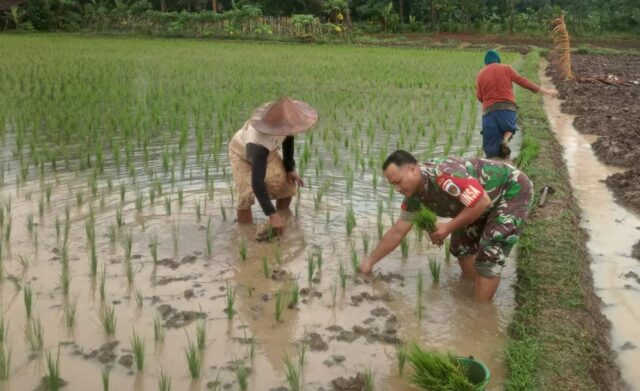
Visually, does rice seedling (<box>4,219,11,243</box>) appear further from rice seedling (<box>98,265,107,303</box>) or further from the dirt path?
the dirt path

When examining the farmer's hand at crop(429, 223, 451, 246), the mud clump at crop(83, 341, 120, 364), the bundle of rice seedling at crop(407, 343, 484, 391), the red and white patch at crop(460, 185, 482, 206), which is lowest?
the mud clump at crop(83, 341, 120, 364)

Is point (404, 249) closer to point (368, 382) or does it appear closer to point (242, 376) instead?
point (368, 382)

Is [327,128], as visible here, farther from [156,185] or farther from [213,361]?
[213,361]

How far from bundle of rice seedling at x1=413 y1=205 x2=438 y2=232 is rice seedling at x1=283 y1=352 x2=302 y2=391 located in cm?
85

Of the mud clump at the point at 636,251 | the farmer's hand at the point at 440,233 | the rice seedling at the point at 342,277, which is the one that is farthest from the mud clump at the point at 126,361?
the mud clump at the point at 636,251

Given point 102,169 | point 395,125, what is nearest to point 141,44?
point 395,125

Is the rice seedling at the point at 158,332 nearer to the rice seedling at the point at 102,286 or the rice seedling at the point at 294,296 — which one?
the rice seedling at the point at 102,286

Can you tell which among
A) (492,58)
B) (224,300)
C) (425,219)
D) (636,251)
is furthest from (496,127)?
(224,300)

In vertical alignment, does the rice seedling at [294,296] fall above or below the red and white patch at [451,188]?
below

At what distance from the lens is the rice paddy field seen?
2600 millimetres

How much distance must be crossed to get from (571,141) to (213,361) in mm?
5977

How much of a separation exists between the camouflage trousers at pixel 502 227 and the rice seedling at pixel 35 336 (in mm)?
1969

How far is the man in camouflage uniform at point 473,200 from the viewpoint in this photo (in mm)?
2943

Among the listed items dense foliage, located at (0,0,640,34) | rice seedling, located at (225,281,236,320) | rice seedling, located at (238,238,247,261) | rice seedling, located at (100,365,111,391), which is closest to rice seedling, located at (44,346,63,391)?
rice seedling, located at (100,365,111,391)
